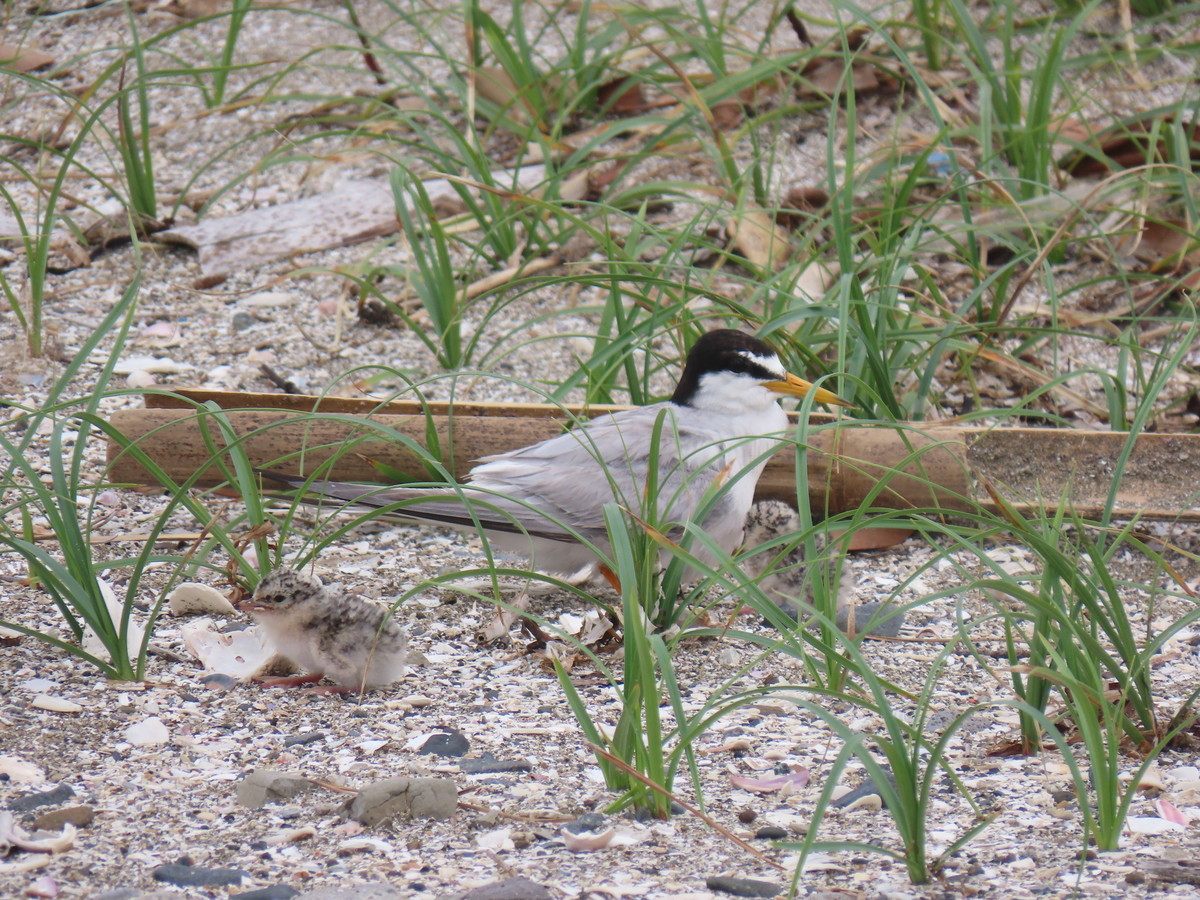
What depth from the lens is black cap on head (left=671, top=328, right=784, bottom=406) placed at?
3.50 m

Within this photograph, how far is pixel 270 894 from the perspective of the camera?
185cm

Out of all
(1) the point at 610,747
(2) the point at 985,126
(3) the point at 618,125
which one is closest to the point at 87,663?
(1) the point at 610,747

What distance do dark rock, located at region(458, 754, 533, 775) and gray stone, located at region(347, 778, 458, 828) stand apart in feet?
0.58

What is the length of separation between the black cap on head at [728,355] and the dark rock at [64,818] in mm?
2006

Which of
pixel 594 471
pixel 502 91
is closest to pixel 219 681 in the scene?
pixel 594 471

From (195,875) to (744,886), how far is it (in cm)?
82

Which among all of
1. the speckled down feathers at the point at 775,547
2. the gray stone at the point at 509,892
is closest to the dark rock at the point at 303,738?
the gray stone at the point at 509,892

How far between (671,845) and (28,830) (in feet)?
3.36

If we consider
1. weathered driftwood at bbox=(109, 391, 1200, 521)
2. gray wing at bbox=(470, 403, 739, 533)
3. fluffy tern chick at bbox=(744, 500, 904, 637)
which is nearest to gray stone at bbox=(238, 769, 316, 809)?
gray wing at bbox=(470, 403, 739, 533)

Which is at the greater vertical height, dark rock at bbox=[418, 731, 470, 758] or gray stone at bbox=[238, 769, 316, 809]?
gray stone at bbox=[238, 769, 316, 809]

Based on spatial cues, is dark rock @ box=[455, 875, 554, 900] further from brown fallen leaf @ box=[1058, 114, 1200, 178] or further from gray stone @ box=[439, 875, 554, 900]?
brown fallen leaf @ box=[1058, 114, 1200, 178]

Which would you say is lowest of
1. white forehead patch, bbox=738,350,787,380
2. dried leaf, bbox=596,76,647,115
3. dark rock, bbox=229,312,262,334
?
white forehead patch, bbox=738,350,787,380

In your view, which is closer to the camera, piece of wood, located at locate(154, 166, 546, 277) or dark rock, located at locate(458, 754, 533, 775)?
dark rock, located at locate(458, 754, 533, 775)

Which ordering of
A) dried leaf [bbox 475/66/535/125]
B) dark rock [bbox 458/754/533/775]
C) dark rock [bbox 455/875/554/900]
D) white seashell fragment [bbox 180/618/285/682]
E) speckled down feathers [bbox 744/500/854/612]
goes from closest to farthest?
dark rock [bbox 455/875/554/900], dark rock [bbox 458/754/533/775], white seashell fragment [bbox 180/618/285/682], speckled down feathers [bbox 744/500/854/612], dried leaf [bbox 475/66/535/125]
